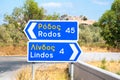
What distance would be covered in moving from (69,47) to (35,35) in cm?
96

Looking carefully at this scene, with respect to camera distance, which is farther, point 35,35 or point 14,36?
point 14,36

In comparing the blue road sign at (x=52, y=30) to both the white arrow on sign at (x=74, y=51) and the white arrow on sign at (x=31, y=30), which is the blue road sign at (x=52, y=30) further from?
the white arrow on sign at (x=74, y=51)

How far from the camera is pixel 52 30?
10617 millimetres

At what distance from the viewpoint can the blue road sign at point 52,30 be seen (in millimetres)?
10469

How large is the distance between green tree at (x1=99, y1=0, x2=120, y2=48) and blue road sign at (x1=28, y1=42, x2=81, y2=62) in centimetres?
4691

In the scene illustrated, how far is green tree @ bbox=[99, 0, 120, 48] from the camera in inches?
2269

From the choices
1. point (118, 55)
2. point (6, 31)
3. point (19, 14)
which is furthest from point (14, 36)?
point (118, 55)

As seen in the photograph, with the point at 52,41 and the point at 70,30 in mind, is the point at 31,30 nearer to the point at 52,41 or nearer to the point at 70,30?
the point at 52,41

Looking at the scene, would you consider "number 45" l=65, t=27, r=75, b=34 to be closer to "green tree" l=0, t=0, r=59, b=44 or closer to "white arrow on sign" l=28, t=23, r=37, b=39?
"white arrow on sign" l=28, t=23, r=37, b=39

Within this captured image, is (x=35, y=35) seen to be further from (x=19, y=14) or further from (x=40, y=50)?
(x=19, y=14)

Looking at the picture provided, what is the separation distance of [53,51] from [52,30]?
0.55 m

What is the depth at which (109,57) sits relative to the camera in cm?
Answer: 3472

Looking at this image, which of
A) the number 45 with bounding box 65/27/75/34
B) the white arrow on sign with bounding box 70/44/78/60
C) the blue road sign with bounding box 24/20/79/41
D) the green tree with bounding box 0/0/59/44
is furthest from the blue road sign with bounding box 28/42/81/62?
the green tree with bounding box 0/0/59/44

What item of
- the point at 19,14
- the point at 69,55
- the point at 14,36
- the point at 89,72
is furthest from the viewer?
the point at 14,36
